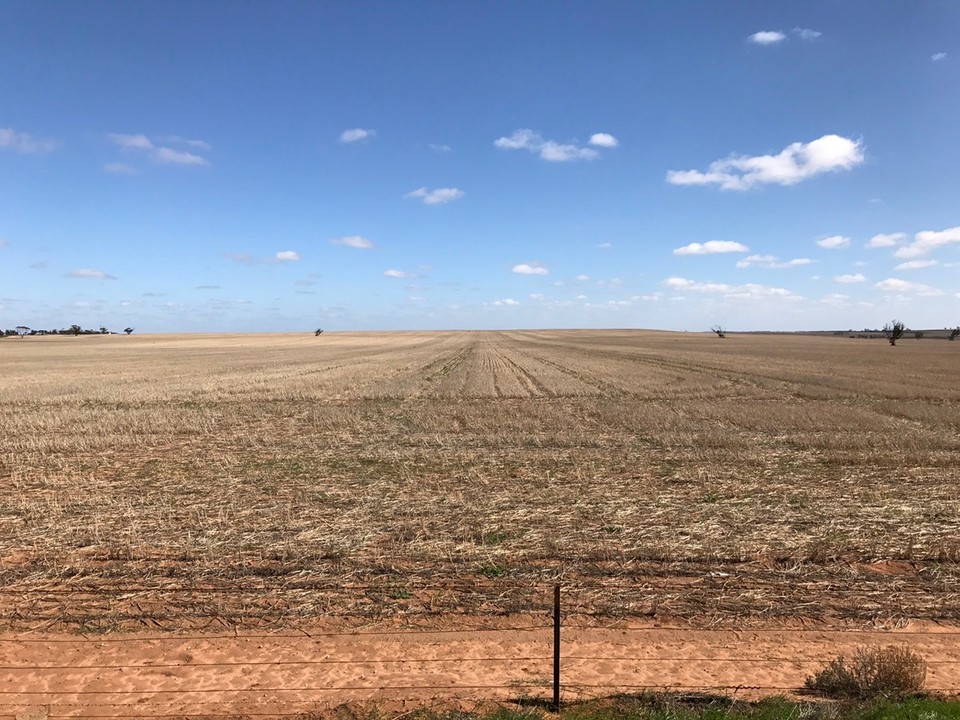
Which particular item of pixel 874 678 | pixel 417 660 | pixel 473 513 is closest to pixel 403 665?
pixel 417 660

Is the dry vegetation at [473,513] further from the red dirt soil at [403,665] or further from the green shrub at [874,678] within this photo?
the green shrub at [874,678]

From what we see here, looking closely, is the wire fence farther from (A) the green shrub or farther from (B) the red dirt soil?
(A) the green shrub

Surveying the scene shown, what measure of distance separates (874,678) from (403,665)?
4.42 metres

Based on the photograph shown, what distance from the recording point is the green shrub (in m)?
4.96

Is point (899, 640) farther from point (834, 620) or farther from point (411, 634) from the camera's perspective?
point (411, 634)

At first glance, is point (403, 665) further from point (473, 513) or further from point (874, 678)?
point (473, 513)

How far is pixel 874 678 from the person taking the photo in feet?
16.5

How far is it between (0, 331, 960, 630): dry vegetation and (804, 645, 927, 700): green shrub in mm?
1299

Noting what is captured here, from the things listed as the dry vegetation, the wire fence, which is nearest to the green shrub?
the wire fence

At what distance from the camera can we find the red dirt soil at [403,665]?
517cm

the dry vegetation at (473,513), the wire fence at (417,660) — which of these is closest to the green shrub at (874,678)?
the wire fence at (417,660)

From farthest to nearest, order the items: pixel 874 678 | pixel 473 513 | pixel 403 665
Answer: pixel 473 513
pixel 403 665
pixel 874 678

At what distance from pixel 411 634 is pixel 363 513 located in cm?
415

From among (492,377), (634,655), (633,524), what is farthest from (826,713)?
(492,377)
